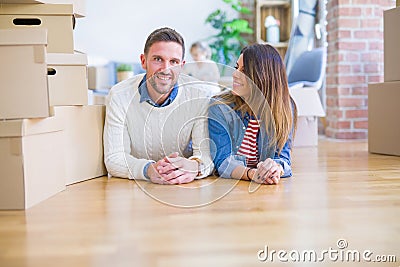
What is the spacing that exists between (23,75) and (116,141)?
18.0 inches

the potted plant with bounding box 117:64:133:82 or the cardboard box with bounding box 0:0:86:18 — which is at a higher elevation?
the cardboard box with bounding box 0:0:86:18

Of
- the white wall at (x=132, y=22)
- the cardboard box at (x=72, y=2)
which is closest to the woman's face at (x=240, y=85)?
the cardboard box at (x=72, y=2)

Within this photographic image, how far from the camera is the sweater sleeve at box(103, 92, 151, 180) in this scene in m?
1.82

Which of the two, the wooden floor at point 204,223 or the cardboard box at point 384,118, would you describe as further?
the cardboard box at point 384,118

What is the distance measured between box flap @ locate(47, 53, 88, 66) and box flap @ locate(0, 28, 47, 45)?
0.33 m

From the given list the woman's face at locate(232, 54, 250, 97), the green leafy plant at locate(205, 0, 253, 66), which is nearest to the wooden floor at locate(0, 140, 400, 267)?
the woman's face at locate(232, 54, 250, 97)

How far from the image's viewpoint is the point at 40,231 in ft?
3.76

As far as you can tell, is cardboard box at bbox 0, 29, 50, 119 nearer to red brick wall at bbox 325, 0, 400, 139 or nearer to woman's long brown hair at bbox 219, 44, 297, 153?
woman's long brown hair at bbox 219, 44, 297, 153

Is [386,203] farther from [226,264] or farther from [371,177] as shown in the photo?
[226,264]

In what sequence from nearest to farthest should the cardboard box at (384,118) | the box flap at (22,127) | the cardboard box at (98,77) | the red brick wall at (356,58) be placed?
the box flap at (22,127) < the cardboard box at (384,118) < the red brick wall at (356,58) < the cardboard box at (98,77)

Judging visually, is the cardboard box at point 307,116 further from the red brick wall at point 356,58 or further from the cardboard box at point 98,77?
the cardboard box at point 98,77

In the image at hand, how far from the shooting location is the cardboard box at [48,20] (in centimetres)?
182

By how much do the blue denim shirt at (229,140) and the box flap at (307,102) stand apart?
126 centimetres

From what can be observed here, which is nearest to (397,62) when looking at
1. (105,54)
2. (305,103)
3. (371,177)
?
(305,103)
